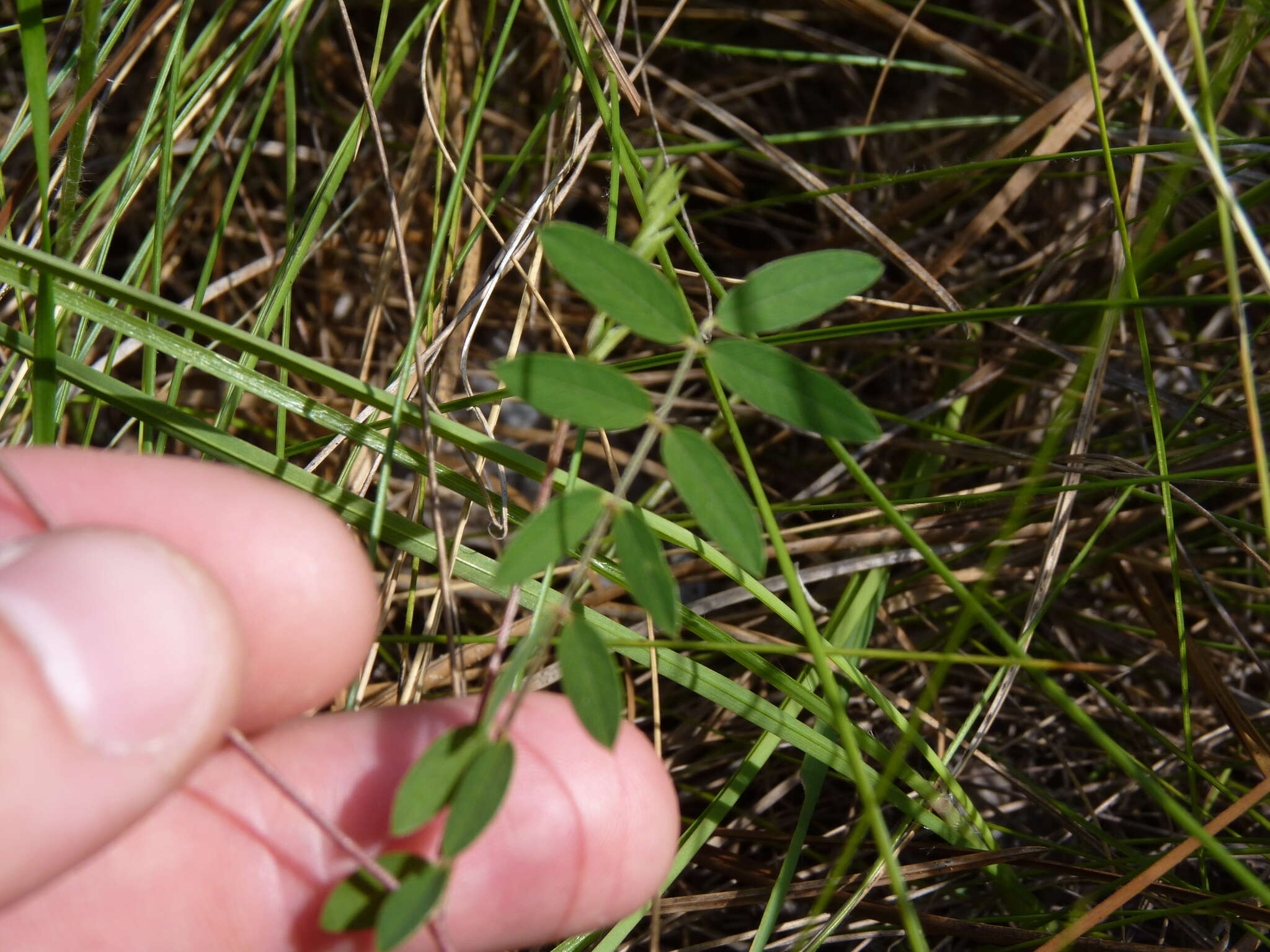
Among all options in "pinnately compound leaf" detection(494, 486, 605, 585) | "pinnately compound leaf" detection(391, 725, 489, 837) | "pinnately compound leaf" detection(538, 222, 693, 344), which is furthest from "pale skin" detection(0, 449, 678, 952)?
"pinnately compound leaf" detection(538, 222, 693, 344)

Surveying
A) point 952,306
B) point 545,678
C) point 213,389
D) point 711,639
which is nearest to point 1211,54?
point 952,306

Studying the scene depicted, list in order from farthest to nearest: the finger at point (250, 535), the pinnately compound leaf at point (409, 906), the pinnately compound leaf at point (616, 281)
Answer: the finger at point (250, 535) < the pinnately compound leaf at point (616, 281) < the pinnately compound leaf at point (409, 906)

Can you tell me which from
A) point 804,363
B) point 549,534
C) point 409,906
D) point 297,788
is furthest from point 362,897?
point 804,363

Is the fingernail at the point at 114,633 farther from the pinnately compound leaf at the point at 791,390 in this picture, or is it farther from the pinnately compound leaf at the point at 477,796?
the pinnately compound leaf at the point at 791,390

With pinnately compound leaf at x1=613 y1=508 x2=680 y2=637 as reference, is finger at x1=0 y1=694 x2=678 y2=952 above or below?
below

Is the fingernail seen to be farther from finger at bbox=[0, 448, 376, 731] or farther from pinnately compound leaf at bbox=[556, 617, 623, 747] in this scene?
pinnately compound leaf at bbox=[556, 617, 623, 747]

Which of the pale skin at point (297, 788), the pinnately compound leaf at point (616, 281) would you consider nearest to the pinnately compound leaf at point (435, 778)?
the pale skin at point (297, 788)
